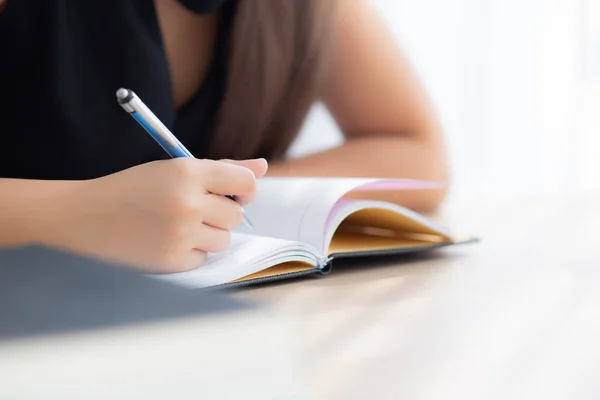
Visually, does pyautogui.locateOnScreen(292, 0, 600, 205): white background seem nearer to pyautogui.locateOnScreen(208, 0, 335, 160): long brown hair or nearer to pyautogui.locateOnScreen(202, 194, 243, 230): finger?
pyautogui.locateOnScreen(208, 0, 335, 160): long brown hair

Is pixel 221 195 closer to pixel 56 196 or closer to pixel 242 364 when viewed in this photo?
pixel 56 196

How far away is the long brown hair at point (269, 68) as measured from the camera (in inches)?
31.5

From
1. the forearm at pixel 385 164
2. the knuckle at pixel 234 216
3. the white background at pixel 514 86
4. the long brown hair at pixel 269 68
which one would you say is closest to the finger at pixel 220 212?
the knuckle at pixel 234 216

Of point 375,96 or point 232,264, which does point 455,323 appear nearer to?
point 232,264

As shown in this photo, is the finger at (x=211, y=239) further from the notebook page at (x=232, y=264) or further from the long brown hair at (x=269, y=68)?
the long brown hair at (x=269, y=68)

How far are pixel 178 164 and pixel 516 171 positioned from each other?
2.09 meters

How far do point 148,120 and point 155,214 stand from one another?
60 millimetres

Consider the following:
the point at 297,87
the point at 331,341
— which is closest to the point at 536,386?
the point at 331,341

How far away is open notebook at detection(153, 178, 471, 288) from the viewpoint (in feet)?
1.33

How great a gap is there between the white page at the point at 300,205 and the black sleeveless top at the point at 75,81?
0.79 ft

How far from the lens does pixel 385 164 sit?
759 millimetres

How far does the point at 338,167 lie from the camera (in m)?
0.75

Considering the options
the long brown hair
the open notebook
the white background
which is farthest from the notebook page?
the white background

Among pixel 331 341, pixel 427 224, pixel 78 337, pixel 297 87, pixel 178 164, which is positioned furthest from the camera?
pixel 297 87
